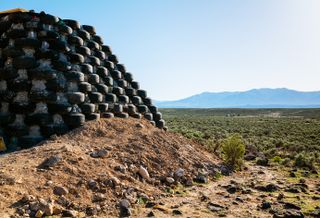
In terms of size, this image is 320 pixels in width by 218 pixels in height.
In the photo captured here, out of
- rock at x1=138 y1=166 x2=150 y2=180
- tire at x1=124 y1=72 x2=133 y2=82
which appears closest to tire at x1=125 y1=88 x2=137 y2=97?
tire at x1=124 y1=72 x2=133 y2=82

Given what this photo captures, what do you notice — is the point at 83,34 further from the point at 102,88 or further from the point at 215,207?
the point at 215,207

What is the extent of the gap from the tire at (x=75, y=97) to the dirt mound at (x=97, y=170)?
0.71 metres

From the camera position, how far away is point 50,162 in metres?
6.80

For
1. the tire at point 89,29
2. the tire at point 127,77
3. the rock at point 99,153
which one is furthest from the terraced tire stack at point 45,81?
the tire at point 127,77

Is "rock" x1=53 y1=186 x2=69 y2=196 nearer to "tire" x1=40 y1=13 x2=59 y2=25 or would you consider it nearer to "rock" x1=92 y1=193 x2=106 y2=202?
"rock" x1=92 y1=193 x2=106 y2=202

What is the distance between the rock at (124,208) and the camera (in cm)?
596

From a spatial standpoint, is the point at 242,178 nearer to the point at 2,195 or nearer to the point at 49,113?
the point at 49,113

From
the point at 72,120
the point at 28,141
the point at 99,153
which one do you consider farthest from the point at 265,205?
the point at 28,141


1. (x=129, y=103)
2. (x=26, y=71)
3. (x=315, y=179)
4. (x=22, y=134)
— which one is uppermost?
(x=26, y=71)

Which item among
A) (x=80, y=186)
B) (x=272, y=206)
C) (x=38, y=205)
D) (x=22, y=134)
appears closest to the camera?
(x=38, y=205)

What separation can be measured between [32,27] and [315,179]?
28.9 feet

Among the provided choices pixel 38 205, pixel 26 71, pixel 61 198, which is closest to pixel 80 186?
pixel 61 198

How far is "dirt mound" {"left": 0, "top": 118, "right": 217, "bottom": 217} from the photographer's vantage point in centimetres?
584

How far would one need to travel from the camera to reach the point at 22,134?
898 cm
